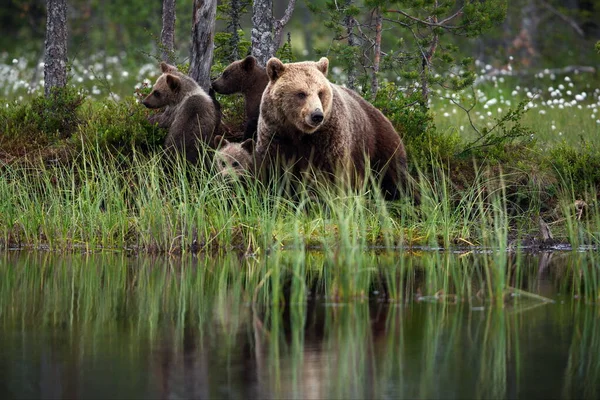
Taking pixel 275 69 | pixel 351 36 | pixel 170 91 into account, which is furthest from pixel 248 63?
pixel 351 36

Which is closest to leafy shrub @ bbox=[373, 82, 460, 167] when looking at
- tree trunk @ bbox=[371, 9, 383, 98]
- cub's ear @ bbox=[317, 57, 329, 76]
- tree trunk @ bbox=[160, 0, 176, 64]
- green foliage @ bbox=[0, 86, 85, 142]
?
tree trunk @ bbox=[371, 9, 383, 98]

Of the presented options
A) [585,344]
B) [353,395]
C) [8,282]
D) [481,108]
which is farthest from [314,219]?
[481,108]

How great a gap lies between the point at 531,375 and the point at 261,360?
4.66 feet

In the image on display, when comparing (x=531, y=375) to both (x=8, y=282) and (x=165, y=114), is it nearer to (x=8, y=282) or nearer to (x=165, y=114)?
(x=8, y=282)

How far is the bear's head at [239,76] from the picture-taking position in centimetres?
1100

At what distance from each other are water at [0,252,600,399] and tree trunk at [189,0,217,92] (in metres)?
3.64

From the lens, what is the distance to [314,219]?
937 centimetres

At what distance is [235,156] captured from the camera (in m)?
10.5

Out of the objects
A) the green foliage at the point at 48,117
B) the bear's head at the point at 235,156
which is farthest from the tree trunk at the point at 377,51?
the green foliage at the point at 48,117

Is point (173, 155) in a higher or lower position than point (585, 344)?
higher

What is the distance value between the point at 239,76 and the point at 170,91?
75cm

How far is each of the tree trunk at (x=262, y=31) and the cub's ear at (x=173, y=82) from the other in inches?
43.7

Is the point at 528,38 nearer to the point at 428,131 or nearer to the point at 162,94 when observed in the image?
the point at 428,131

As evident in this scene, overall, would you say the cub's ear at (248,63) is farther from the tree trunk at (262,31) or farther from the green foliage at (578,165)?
the green foliage at (578,165)
